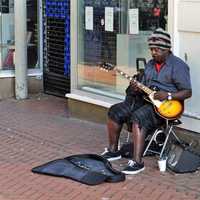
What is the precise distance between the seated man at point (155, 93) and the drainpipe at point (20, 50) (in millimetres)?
3959

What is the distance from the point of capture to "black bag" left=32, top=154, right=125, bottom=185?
6270mm

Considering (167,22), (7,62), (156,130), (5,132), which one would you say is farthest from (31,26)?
Answer: (156,130)

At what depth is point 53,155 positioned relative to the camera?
23.8 ft

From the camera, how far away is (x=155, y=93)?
259 inches

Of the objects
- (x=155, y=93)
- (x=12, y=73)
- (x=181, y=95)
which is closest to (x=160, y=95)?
(x=155, y=93)

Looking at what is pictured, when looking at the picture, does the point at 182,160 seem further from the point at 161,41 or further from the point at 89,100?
the point at 89,100

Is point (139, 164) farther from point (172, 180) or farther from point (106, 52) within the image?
point (106, 52)

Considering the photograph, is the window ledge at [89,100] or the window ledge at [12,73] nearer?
the window ledge at [89,100]

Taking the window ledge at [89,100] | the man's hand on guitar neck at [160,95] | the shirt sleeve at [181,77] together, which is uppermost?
the shirt sleeve at [181,77]

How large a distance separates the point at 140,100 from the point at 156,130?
39cm

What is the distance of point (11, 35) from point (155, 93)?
503 cm

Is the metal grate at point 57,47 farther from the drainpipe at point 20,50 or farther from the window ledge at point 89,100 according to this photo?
the window ledge at point 89,100

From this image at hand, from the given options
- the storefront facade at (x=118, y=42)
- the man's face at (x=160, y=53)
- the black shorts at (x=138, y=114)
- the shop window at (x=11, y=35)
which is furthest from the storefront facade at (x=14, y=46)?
the man's face at (x=160, y=53)

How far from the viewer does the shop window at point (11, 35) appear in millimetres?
10945
